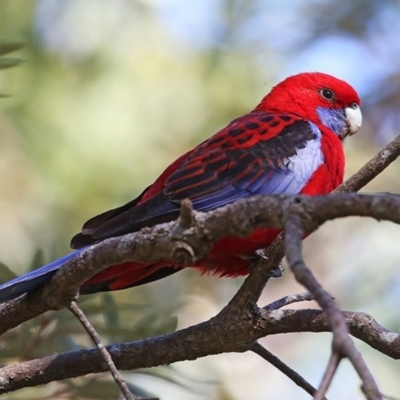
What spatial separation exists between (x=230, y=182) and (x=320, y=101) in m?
1.23

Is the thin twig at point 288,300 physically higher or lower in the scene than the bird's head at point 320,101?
lower

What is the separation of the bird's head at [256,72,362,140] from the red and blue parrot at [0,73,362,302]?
265 millimetres

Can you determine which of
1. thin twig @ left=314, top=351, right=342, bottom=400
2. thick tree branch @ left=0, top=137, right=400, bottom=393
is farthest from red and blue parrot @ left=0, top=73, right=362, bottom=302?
thin twig @ left=314, top=351, right=342, bottom=400

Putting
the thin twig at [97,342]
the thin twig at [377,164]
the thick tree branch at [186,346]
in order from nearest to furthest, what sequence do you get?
the thin twig at [97,342]
the thin twig at [377,164]
the thick tree branch at [186,346]

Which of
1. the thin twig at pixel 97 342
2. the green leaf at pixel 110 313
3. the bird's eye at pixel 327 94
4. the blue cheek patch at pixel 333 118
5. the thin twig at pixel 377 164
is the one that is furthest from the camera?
the bird's eye at pixel 327 94

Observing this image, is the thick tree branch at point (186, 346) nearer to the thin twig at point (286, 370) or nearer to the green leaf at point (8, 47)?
the thin twig at point (286, 370)

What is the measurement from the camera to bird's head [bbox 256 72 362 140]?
433cm

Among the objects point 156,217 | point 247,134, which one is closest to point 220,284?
point 247,134

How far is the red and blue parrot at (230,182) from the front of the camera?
123 inches

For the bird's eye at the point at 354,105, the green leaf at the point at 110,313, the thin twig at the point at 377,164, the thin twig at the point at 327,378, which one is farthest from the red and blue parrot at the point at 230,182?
the thin twig at the point at 327,378

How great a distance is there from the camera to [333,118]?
4367mm

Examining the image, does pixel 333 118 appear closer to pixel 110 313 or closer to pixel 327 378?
pixel 110 313

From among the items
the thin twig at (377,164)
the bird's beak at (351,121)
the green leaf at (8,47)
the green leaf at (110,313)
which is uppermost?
the bird's beak at (351,121)

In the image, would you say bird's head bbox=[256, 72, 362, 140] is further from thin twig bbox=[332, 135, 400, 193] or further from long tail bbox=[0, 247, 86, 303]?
long tail bbox=[0, 247, 86, 303]
